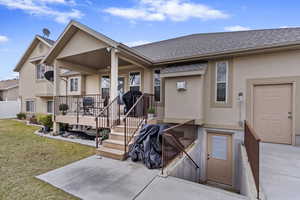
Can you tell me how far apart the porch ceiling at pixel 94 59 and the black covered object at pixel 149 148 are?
4.16 metres

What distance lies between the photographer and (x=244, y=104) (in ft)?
19.1

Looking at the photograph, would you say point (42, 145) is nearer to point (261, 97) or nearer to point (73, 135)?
point (73, 135)

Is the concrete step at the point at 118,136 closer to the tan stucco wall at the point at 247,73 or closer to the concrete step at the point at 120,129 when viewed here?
the concrete step at the point at 120,129

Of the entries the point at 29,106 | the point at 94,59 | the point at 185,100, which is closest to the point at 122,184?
the point at 185,100

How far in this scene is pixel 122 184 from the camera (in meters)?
3.26

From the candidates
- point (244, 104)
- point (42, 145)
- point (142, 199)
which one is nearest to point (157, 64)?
point (244, 104)

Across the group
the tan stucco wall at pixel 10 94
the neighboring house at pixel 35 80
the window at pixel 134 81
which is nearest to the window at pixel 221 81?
the window at pixel 134 81

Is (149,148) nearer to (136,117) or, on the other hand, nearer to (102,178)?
(102,178)

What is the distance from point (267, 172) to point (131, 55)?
18.9 ft

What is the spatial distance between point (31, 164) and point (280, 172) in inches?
264

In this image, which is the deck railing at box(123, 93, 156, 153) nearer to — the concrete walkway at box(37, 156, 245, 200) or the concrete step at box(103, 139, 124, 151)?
the concrete step at box(103, 139, 124, 151)

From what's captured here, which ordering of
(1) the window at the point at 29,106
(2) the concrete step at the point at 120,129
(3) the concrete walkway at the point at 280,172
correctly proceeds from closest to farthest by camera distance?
1. (3) the concrete walkway at the point at 280,172
2. (2) the concrete step at the point at 120,129
3. (1) the window at the point at 29,106

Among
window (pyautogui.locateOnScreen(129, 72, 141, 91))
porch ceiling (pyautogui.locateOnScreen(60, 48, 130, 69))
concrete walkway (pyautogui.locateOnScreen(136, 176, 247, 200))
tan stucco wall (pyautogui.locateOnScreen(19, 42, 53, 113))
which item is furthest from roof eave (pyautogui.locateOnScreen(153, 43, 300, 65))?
tan stucco wall (pyautogui.locateOnScreen(19, 42, 53, 113))

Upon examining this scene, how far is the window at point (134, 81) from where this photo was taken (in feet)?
27.3
